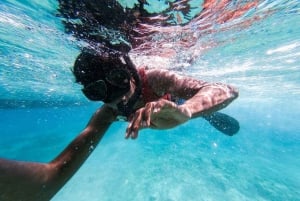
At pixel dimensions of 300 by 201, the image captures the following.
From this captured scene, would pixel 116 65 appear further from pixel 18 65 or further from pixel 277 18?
pixel 18 65

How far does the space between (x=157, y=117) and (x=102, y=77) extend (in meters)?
2.60

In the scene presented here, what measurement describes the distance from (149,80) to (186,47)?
23.4 ft

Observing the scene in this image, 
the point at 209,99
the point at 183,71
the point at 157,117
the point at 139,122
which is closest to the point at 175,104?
the point at 157,117

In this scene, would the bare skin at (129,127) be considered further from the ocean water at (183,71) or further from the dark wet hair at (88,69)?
the ocean water at (183,71)

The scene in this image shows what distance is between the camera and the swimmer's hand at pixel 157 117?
1.88 metres

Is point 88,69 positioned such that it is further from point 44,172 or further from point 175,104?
point 175,104

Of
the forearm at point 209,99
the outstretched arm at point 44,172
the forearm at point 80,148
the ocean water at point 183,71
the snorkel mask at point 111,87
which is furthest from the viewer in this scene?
the ocean water at point 183,71

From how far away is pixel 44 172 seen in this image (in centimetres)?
312

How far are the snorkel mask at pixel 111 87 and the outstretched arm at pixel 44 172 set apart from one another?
1.92 feet

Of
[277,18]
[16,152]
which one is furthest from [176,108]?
[16,152]

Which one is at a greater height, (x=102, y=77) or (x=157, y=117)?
(x=102, y=77)

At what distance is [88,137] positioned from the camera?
404cm

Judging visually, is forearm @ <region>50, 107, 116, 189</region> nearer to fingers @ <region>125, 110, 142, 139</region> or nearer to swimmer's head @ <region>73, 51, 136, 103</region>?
swimmer's head @ <region>73, 51, 136, 103</region>

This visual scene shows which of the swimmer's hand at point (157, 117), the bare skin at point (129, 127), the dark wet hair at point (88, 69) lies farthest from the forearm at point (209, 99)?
the dark wet hair at point (88, 69)
